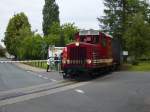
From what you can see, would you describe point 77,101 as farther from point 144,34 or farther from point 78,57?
point 144,34

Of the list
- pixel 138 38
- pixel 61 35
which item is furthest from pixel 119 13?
pixel 138 38

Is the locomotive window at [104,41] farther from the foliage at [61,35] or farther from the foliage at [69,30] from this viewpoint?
the foliage at [69,30]

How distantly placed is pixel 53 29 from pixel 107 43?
2048 inches

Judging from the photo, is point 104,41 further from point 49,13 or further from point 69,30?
point 49,13

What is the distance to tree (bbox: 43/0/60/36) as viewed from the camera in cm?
11431

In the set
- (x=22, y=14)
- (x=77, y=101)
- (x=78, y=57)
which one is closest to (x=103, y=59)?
(x=78, y=57)

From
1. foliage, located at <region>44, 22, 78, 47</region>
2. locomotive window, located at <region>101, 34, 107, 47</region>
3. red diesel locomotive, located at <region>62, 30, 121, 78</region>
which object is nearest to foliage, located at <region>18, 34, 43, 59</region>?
foliage, located at <region>44, 22, 78, 47</region>

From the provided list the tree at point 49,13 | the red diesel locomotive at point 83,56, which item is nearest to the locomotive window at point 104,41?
the red diesel locomotive at point 83,56

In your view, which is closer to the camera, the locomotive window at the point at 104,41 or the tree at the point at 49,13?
the locomotive window at the point at 104,41

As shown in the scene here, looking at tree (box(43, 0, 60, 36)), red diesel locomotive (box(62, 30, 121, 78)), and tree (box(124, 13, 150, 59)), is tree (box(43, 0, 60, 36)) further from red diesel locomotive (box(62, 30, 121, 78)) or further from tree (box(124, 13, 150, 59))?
red diesel locomotive (box(62, 30, 121, 78))

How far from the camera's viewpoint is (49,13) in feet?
379

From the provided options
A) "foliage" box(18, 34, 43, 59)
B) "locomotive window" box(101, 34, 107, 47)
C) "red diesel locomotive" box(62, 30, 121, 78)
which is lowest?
"red diesel locomotive" box(62, 30, 121, 78)

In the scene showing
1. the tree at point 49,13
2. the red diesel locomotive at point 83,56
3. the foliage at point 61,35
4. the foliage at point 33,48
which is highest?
the tree at point 49,13

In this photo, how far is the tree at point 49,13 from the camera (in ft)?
375
